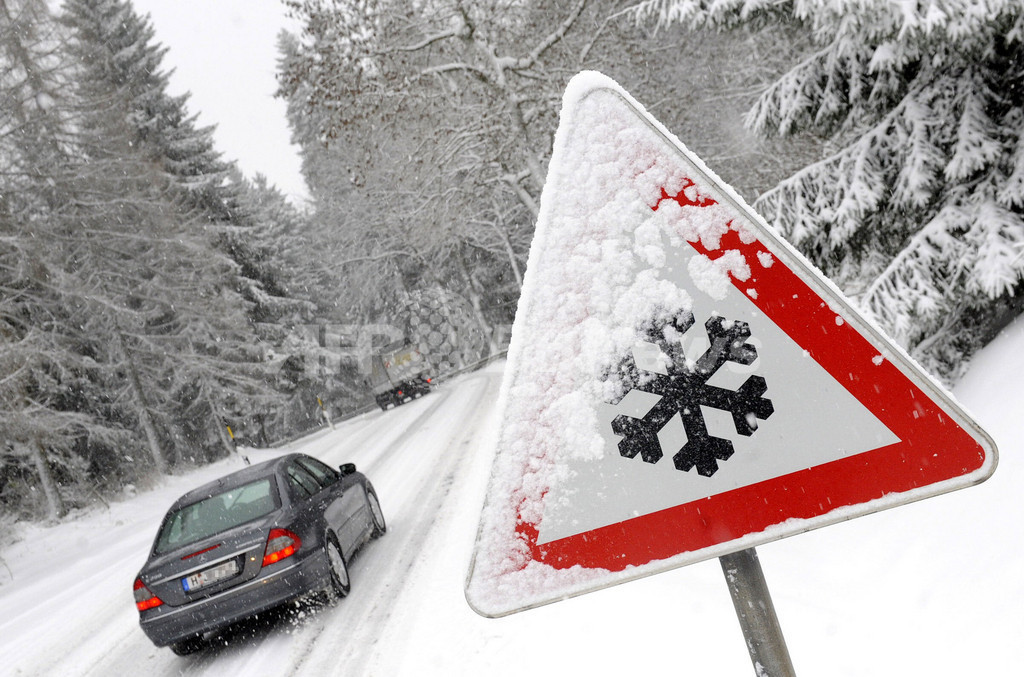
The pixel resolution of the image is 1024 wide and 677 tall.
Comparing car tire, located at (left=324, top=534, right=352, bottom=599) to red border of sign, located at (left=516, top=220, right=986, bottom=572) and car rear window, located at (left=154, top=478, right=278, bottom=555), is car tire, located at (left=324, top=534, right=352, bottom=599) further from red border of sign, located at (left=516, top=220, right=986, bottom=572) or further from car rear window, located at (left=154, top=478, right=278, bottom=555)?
red border of sign, located at (left=516, top=220, right=986, bottom=572)

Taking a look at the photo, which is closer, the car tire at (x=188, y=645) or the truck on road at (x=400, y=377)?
the car tire at (x=188, y=645)

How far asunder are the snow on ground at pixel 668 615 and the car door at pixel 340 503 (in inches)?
15.9

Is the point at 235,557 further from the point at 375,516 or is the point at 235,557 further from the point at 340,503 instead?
the point at 375,516

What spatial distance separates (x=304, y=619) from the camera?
6652 mm

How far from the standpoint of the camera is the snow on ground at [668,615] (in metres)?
3.16

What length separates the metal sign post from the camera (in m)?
1.48

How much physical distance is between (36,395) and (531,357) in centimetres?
2457

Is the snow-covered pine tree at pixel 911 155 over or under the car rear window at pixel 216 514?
over

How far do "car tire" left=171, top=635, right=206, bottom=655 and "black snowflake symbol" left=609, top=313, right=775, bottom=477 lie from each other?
6.28 metres

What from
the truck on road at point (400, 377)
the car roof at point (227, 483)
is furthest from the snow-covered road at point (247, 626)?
the truck on road at point (400, 377)

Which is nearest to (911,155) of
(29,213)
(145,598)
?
(145,598)

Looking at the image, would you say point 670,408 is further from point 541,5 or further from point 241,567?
point 541,5

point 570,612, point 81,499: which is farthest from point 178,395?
point 570,612

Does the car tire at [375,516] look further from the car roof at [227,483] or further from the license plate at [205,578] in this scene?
the license plate at [205,578]
